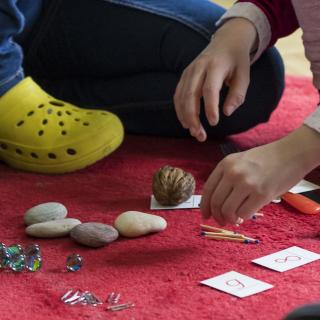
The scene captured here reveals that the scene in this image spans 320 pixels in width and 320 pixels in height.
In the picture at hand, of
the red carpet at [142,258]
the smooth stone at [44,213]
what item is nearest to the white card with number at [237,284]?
the red carpet at [142,258]

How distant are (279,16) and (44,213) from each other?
1.69 ft

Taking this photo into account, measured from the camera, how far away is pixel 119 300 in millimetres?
862

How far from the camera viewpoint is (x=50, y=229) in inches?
41.1

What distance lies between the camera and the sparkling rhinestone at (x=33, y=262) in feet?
3.09

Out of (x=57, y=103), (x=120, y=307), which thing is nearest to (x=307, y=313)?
(x=120, y=307)

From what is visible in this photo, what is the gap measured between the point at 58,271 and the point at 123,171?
42 cm

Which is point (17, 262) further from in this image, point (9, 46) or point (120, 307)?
point (9, 46)

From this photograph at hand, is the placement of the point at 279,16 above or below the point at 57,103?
above

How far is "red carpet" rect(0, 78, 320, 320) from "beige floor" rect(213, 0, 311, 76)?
0.86m

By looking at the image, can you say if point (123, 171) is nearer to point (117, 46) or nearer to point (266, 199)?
point (117, 46)

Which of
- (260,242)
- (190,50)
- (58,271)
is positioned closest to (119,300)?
(58,271)

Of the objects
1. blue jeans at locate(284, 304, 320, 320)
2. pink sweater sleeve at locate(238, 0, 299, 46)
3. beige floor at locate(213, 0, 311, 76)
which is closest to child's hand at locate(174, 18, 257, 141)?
pink sweater sleeve at locate(238, 0, 299, 46)

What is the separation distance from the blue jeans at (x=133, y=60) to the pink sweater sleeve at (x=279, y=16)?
14cm

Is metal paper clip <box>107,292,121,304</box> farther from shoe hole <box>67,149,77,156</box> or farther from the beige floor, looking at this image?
the beige floor
